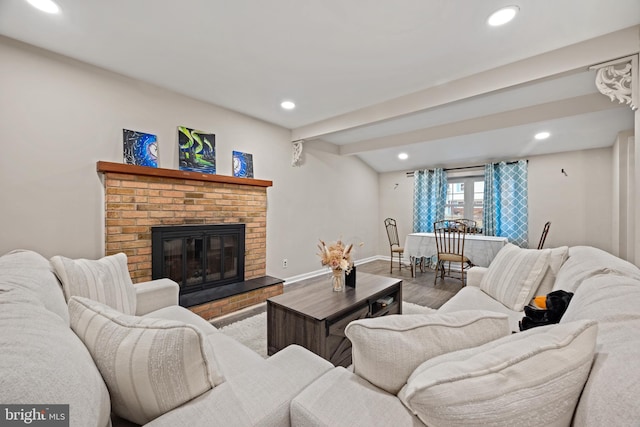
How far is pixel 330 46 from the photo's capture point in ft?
6.87

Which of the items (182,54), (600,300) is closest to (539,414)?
(600,300)

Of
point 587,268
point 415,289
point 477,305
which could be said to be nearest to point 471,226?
point 415,289

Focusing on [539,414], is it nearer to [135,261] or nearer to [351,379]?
[351,379]

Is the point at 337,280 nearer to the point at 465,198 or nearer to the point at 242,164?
the point at 242,164

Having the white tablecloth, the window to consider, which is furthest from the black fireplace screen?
the window

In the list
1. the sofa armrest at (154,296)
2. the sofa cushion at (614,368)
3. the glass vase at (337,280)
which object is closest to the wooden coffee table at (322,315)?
the glass vase at (337,280)

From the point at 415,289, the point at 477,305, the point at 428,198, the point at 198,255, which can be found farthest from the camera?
the point at 428,198

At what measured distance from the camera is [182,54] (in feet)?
7.29

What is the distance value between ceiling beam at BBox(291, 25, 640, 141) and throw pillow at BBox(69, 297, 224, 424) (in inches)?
117

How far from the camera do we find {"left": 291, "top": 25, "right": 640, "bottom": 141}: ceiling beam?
1.93m

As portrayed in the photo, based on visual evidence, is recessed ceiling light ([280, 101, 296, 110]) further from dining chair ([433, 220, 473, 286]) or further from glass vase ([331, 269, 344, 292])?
dining chair ([433, 220, 473, 286])

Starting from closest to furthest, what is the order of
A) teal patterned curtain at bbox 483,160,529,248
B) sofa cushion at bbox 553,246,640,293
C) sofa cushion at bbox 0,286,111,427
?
1. sofa cushion at bbox 0,286,111,427
2. sofa cushion at bbox 553,246,640,293
3. teal patterned curtain at bbox 483,160,529,248

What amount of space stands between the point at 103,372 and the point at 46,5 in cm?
236

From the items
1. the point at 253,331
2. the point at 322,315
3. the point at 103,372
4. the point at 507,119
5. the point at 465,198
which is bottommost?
the point at 253,331
